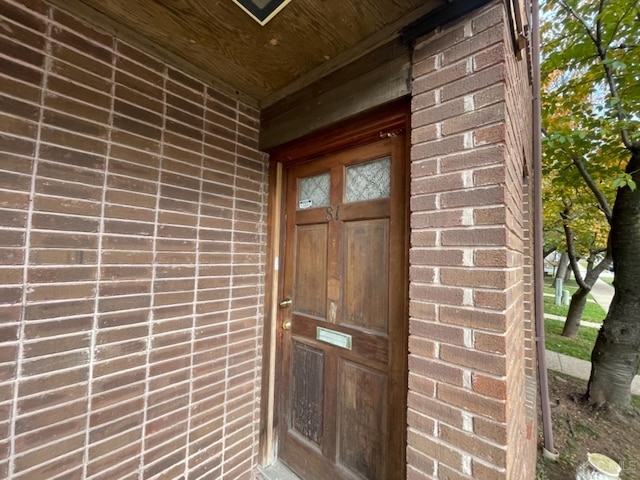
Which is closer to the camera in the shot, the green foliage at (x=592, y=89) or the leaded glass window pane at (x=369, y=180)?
the leaded glass window pane at (x=369, y=180)

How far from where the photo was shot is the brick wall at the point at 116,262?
1094 millimetres

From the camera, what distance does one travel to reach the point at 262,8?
1.14 meters

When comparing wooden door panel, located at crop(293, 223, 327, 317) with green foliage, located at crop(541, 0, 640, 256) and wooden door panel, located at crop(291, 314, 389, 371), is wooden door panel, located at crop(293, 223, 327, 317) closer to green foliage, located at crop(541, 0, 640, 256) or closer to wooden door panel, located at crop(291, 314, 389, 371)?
wooden door panel, located at crop(291, 314, 389, 371)

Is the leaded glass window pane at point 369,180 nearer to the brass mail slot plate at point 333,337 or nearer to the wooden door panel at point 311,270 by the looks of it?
the wooden door panel at point 311,270

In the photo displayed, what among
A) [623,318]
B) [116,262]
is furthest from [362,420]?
[623,318]

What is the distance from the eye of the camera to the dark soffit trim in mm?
1079

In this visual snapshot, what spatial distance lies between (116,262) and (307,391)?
1370 mm

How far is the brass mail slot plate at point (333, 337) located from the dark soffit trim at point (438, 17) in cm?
154

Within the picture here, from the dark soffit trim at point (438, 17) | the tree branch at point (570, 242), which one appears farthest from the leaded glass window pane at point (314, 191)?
the tree branch at point (570, 242)

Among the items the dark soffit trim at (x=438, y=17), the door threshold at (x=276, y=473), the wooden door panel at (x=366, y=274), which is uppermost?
the dark soffit trim at (x=438, y=17)

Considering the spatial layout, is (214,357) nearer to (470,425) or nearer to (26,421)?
(26,421)

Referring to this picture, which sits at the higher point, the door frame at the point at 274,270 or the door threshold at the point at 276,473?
the door frame at the point at 274,270

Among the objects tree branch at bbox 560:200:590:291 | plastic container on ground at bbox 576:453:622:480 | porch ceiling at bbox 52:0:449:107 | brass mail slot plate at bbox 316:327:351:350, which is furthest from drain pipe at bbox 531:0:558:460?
tree branch at bbox 560:200:590:291

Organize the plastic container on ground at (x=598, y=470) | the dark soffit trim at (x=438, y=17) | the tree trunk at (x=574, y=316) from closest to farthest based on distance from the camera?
the dark soffit trim at (x=438, y=17) → the plastic container on ground at (x=598, y=470) → the tree trunk at (x=574, y=316)
